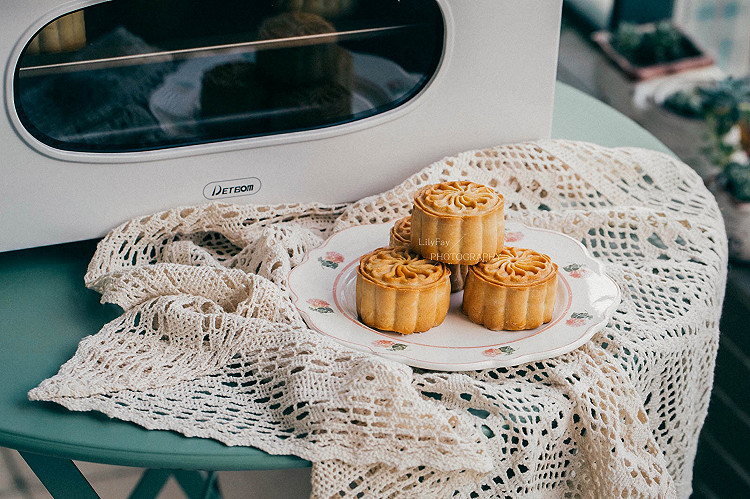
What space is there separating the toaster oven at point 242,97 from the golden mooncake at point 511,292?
0.21 meters

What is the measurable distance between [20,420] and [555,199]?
0.52 metres

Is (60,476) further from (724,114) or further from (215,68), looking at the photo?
(724,114)

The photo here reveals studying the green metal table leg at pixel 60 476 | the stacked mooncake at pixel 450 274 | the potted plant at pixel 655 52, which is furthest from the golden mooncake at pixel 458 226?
the potted plant at pixel 655 52

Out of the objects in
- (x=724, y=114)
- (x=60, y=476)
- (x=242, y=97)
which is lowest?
(x=60, y=476)

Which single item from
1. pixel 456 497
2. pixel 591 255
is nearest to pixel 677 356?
pixel 591 255

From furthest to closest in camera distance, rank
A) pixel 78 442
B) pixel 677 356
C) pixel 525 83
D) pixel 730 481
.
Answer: pixel 730 481, pixel 525 83, pixel 677 356, pixel 78 442

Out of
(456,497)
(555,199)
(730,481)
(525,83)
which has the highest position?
(525,83)

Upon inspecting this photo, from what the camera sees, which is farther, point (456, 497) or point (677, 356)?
point (677, 356)

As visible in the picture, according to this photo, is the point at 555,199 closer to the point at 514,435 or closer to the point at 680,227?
the point at 680,227

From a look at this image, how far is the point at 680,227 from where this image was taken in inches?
30.5

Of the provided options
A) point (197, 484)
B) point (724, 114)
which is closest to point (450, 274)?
point (197, 484)

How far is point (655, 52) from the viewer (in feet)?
5.01

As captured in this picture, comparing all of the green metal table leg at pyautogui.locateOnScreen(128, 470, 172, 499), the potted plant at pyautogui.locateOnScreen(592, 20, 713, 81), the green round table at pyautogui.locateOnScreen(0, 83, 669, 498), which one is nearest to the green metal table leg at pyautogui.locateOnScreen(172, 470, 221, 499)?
the green metal table leg at pyautogui.locateOnScreen(128, 470, 172, 499)

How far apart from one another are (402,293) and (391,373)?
3.0 inches
